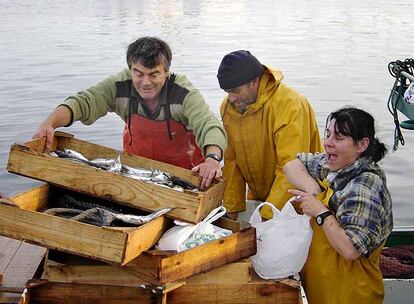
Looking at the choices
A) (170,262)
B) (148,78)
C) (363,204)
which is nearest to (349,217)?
(363,204)

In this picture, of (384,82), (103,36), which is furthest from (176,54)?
(384,82)

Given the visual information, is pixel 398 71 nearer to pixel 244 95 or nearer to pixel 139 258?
pixel 244 95

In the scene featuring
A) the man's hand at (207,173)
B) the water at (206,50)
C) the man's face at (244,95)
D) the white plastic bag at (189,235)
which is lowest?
the water at (206,50)

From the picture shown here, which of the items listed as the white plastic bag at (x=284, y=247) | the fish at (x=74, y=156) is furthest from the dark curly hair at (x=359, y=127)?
the fish at (x=74, y=156)

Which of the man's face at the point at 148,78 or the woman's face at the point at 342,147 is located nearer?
the woman's face at the point at 342,147

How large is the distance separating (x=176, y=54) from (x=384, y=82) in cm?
766

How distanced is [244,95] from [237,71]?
0.26 meters

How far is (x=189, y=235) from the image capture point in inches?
150

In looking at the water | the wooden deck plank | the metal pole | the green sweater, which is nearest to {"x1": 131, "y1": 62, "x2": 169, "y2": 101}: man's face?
the green sweater

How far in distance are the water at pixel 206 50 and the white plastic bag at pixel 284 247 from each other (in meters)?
5.19

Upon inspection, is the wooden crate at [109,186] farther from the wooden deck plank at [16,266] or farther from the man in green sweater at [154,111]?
the wooden deck plank at [16,266]

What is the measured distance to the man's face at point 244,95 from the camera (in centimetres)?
491

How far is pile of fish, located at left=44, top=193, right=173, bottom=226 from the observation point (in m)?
3.73

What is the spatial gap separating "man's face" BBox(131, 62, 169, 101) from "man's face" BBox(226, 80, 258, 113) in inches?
20.7
